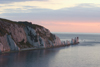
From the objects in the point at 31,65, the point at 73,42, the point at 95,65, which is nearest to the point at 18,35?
the point at 31,65

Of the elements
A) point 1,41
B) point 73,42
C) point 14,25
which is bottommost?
point 73,42

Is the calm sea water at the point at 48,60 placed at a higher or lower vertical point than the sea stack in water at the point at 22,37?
lower

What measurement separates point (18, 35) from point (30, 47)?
33.7 ft

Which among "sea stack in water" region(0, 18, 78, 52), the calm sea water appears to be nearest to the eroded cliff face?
"sea stack in water" region(0, 18, 78, 52)

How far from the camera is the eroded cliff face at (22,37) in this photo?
92.4 m

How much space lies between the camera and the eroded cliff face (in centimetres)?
9238

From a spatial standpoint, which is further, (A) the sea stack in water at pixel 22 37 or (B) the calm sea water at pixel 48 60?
(A) the sea stack in water at pixel 22 37

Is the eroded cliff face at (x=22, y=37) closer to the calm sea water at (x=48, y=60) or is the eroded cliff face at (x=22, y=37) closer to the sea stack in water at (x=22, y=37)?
the sea stack in water at (x=22, y=37)

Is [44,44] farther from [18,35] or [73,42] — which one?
[73,42]

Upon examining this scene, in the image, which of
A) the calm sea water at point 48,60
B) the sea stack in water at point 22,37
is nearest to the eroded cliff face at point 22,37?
the sea stack in water at point 22,37

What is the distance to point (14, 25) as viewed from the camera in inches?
4281

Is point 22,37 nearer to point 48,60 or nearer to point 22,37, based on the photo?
point 22,37

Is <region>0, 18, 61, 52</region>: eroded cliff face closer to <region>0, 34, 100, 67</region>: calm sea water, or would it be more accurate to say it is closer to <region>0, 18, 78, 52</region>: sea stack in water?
<region>0, 18, 78, 52</region>: sea stack in water

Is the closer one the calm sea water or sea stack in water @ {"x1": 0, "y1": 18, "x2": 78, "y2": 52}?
the calm sea water
